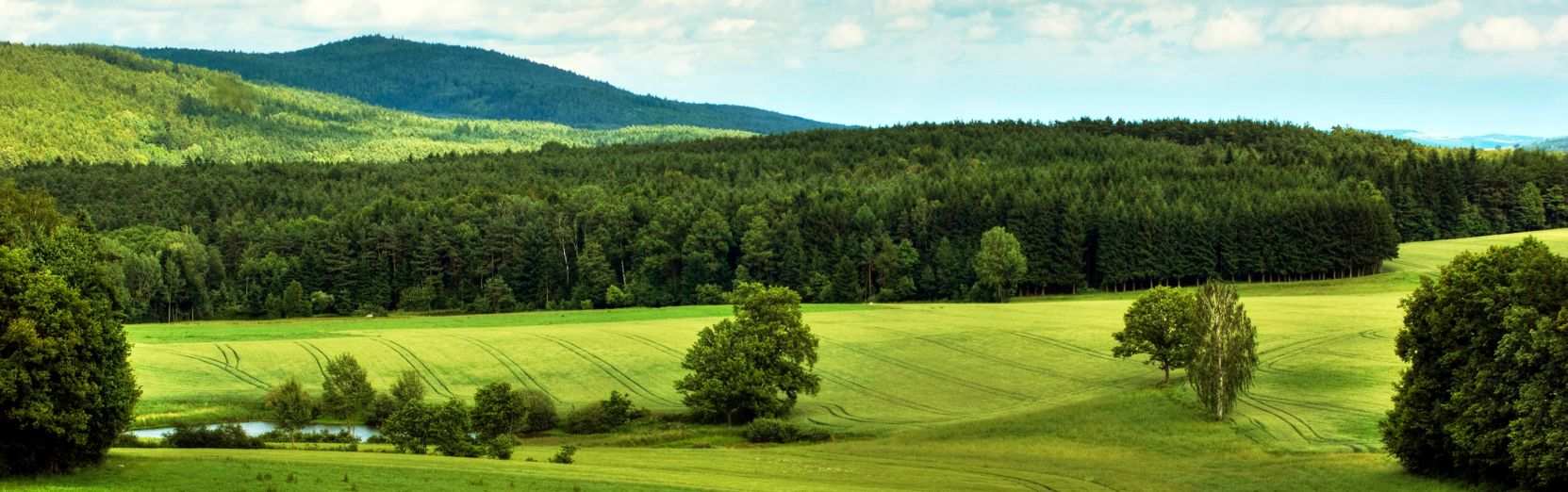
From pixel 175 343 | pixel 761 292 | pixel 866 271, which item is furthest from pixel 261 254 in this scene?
pixel 761 292

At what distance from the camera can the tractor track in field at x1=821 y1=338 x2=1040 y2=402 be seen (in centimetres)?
8581

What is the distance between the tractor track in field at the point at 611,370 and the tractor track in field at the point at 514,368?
4.86 meters

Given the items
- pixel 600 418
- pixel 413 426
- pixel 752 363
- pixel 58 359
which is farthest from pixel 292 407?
pixel 58 359

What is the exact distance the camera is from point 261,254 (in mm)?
167125

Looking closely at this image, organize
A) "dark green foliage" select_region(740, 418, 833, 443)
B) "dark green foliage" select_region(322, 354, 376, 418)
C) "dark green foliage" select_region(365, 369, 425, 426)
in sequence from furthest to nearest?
"dark green foliage" select_region(322, 354, 376, 418), "dark green foliage" select_region(365, 369, 425, 426), "dark green foliage" select_region(740, 418, 833, 443)

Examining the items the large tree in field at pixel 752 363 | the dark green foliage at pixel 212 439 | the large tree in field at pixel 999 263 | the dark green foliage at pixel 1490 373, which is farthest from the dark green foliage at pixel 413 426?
the large tree in field at pixel 999 263

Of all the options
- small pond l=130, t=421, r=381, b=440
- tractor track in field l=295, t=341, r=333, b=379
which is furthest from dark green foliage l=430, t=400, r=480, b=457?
tractor track in field l=295, t=341, r=333, b=379

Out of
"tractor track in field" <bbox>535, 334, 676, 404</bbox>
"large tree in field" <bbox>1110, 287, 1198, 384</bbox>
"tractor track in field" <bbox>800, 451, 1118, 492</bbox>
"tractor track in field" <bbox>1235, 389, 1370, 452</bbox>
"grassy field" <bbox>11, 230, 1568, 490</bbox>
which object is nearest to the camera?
"grassy field" <bbox>11, 230, 1568, 490</bbox>

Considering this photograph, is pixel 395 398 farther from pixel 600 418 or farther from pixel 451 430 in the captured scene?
pixel 451 430

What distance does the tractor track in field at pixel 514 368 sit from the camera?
8881 centimetres

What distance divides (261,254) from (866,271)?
235ft

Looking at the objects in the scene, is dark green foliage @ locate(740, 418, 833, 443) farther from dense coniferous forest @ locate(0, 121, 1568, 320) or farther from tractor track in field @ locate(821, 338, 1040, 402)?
dense coniferous forest @ locate(0, 121, 1568, 320)

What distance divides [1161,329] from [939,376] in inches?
592

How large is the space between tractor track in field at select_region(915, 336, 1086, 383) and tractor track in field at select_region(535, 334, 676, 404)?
2407cm
